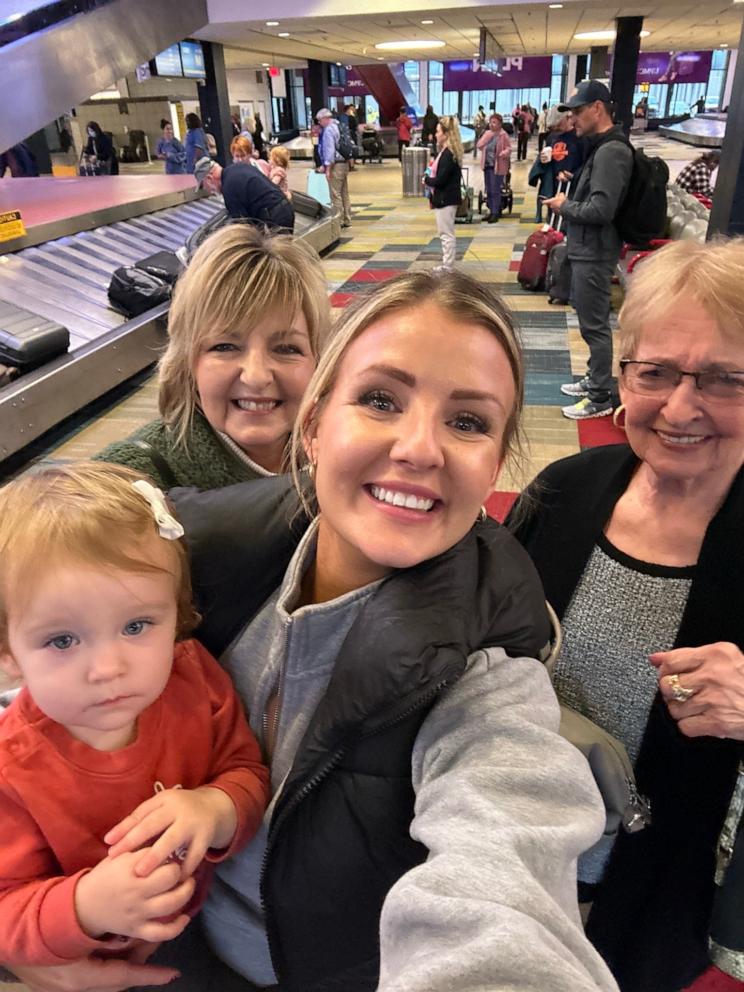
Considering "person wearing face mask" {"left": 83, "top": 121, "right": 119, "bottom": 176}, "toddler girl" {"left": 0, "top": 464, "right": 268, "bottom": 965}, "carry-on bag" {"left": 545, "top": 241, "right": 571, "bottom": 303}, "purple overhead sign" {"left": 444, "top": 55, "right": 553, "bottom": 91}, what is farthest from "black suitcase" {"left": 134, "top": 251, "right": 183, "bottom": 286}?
"purple overhead sign" {"left": 444, "top": 55, "right": 553, "bottom": 91}

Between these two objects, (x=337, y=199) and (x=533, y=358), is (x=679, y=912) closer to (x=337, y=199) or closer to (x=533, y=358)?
(x=533, y=358)

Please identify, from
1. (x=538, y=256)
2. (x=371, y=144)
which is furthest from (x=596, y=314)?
(x=371, y=144)

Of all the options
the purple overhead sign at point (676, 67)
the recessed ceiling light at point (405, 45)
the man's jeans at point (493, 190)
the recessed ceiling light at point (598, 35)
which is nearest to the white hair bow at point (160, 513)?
the man's jeans at point (493, 190)

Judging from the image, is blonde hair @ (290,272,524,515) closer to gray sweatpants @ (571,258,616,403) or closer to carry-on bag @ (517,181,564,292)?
gray sweatpants @ (571,258,616,403)

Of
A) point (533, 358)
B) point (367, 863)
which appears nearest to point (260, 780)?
point (367, 863)

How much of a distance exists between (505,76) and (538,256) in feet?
129

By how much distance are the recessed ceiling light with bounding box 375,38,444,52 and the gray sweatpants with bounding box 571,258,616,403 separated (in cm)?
1793

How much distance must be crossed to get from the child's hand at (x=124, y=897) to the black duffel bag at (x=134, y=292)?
6847 millimetres

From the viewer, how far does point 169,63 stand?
1443 centimetres

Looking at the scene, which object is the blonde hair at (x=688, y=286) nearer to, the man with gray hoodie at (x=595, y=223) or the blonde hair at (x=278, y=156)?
the man with gray hoodie at (x=595, y=223)

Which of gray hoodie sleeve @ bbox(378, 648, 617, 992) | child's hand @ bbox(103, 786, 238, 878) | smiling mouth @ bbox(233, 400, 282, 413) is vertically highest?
smiling mouth @ bbox(233, 400, 282, 413)

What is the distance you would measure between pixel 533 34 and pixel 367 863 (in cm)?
2173

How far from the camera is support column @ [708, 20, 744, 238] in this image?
242 inches

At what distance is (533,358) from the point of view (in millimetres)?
6723
